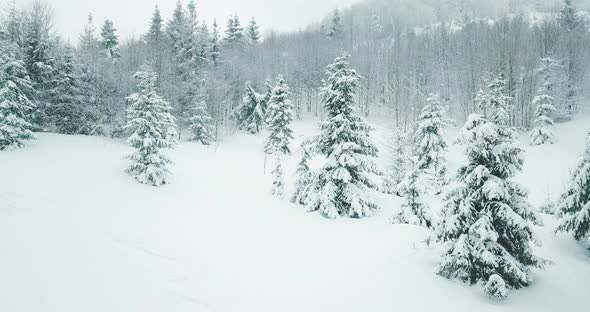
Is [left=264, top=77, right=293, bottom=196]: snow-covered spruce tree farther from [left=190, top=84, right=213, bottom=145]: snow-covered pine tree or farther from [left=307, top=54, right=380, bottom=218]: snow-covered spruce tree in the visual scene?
[left=307, top=54, right=380, bottom=218]: snow-covered spruce tree

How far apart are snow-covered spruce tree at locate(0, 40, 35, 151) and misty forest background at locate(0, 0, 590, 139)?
5.85 ft

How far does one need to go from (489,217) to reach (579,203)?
4.46m

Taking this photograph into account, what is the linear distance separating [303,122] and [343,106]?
37215mm

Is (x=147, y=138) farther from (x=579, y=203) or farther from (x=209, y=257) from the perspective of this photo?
(x=579, y=203)

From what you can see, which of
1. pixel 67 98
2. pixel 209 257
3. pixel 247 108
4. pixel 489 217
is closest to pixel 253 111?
pixel 247 108

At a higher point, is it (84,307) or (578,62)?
(578,62)

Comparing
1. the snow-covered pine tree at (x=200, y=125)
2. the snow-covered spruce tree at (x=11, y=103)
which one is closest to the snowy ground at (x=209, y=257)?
the snow-covered spruce tree at (x=11, y=103)

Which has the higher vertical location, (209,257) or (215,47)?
(215,47)

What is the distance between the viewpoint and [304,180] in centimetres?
1595

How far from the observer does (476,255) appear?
7410mm

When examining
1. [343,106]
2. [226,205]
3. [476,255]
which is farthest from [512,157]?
[226,205]

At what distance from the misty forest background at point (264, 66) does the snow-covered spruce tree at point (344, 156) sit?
22.6m

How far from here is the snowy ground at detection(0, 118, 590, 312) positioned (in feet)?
22.0

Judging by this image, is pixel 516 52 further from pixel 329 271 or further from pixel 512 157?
pixel 329 271
